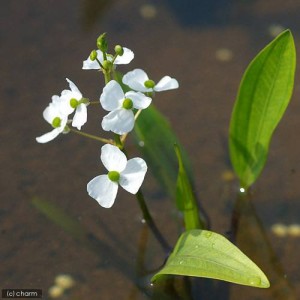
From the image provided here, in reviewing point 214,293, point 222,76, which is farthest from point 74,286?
point 222,76

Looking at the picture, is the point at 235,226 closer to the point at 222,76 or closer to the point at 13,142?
the point at 222,76

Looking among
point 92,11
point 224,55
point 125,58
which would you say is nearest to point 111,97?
point 125,58

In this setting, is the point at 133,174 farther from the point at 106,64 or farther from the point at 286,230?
the point at 286,230

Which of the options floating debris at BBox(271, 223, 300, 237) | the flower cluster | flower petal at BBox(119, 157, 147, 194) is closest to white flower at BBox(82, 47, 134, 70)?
the flower cluster

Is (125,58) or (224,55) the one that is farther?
(224,55)

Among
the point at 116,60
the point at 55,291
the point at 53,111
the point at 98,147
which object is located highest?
the point at 116,60

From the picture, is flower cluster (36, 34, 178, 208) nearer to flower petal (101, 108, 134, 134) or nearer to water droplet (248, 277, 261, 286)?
flower petal (101, 108, 134, 134)
